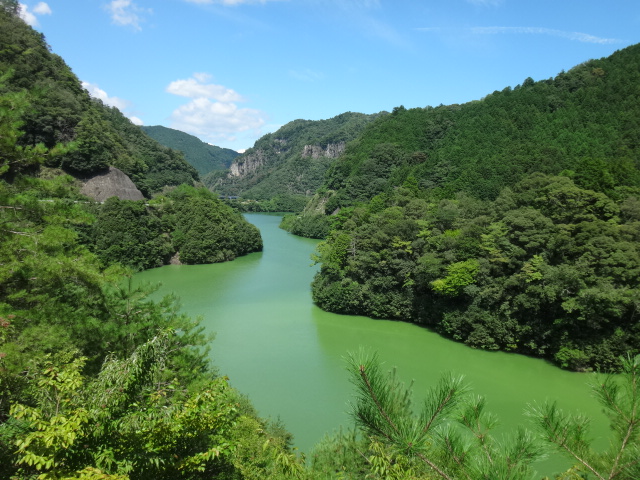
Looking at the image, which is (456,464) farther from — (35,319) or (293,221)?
(293,221)

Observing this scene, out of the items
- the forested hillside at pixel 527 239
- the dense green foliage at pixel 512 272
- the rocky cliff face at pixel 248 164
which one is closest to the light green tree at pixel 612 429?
the forested hillside at pixel 527 239

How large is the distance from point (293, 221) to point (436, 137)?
1908cm

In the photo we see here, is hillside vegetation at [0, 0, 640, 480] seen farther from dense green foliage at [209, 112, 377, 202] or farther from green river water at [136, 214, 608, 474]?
dense green foliage at [209, 112, 377, 202]

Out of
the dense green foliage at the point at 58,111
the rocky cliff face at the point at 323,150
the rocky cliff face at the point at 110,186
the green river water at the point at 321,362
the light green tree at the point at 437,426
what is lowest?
the green river water at the point at 321,362

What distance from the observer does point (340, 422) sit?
8.14 metres

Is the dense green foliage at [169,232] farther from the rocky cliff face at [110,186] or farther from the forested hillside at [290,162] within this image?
A: the forested hillside at [290,162]

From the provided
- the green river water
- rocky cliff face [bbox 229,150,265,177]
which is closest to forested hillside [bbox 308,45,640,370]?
the green river water

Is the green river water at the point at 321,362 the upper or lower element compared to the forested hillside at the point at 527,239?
lower

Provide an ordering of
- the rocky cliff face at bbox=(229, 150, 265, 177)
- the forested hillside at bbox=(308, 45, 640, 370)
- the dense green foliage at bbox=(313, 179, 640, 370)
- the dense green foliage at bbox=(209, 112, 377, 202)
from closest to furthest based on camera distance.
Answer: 1. the dense green foliage at bbox=(313, 179, 640, 370)
2. the forested hillside at bbox=(308, 45, 640, 370)
3. the dense green foliage at bbox=(209, 112, 377, 202)
4. the rocky cliff face at bbox=(229, 150, 265, 177)

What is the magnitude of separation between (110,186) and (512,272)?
23785mm

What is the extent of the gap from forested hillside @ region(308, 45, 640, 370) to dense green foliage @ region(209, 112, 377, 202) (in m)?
61.6

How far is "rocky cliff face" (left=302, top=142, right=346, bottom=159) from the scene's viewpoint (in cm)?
9010

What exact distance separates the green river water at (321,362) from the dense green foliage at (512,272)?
2.20 ft

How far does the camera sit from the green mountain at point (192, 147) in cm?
14388
